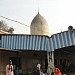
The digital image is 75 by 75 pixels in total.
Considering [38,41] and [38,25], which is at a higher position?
[38,25]

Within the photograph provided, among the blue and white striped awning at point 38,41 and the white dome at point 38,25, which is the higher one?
the white dome at point 38,25

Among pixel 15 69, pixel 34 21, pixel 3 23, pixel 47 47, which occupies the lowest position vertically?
pixel 15 69

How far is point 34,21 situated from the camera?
3316 cm

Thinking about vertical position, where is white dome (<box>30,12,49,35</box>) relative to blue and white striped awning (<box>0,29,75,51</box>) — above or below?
above

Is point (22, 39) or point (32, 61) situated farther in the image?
point (32, 61)

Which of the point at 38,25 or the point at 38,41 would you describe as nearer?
the point at 38,41

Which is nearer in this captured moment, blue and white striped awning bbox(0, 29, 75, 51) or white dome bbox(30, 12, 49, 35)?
blue and white striped awning bbox(0, 29, 75, 51)

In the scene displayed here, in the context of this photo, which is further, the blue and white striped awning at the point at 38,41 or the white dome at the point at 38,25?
the white dome at the point at 38,25

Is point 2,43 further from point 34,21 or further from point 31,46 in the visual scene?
point 34,21

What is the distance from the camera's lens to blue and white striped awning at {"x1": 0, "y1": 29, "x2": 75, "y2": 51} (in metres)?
19.6

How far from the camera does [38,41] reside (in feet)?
67.1

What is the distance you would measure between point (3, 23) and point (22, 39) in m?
Answer: 39.7

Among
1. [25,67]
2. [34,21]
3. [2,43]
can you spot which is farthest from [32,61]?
[34,21]

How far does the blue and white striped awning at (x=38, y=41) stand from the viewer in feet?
64.2
